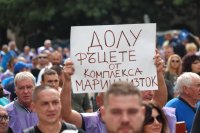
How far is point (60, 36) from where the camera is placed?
42.2m

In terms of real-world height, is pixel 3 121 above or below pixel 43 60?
below

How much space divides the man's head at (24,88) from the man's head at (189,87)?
181cm

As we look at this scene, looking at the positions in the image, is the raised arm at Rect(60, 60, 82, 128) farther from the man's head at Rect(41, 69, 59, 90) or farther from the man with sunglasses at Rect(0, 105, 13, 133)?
the man's head at Rect(41, 69, 59, 90)

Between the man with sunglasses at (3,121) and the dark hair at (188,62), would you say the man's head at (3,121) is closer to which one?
the man with sunglasses at (3,121)

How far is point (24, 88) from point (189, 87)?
6.53 feet

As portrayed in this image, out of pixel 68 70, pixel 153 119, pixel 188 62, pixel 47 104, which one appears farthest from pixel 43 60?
pixel 47 104

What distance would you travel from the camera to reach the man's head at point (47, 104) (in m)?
7.05

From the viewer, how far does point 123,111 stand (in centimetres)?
531

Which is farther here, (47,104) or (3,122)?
(3,122)

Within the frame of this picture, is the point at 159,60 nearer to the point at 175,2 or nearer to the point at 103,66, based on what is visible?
the point at 103,66

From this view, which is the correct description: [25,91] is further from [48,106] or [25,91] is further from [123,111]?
[123,111]

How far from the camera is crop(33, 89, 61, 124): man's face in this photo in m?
7.05

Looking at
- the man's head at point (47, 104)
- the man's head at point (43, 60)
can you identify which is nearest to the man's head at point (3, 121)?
the man's head at point (47, 104)

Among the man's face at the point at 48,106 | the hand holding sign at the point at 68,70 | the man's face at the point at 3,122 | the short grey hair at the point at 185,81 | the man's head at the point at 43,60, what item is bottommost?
the man's face at the point at 3,122
